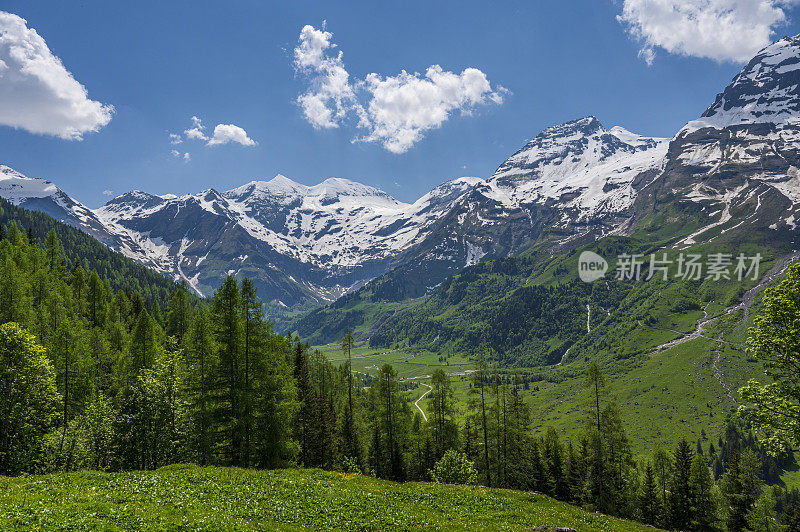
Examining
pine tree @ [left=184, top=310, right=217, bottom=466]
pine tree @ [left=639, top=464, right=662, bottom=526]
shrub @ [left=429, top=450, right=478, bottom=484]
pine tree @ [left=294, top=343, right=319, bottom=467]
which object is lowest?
pine tree @ [left=639, top=464, right=662, bottom=526]

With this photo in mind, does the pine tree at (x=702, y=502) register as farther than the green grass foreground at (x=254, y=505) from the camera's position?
Yes

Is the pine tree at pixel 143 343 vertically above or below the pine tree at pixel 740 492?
above

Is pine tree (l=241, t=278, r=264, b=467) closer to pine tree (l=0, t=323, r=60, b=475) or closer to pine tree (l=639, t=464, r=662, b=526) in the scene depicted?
pine tree (l=0, t=323, r=60, b=475)

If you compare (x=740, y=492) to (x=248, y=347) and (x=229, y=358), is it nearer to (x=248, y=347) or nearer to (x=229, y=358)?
(x=248, y=347)

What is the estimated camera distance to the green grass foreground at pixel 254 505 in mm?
18875

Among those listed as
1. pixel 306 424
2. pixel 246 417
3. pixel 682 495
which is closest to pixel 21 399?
pixel 246 417

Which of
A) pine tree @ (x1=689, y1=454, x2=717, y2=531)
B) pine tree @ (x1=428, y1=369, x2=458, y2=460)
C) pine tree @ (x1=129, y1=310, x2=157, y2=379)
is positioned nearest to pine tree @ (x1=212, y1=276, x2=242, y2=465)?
pine tree @ (x1=129, y1=310, x2=157, y2=379)

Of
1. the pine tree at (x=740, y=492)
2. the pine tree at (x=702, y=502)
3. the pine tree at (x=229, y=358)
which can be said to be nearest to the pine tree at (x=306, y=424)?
the pine tree at (x=229, y=358)

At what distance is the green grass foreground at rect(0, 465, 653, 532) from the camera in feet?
61.9

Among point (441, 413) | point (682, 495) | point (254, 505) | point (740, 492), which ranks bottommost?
point (740, 492)

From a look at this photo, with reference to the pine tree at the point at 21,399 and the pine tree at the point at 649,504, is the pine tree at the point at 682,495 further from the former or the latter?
the pine tree at the point at 21,399

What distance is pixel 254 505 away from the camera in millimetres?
24344

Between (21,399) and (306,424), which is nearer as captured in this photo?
(21,399)

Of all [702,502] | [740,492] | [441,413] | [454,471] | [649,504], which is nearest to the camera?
[454,471]
